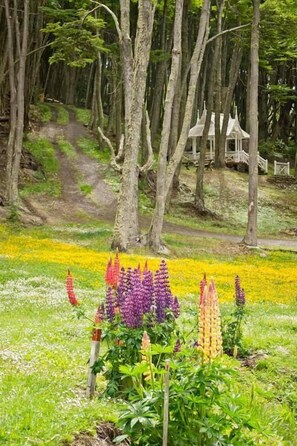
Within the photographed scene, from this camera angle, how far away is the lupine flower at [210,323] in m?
4.73

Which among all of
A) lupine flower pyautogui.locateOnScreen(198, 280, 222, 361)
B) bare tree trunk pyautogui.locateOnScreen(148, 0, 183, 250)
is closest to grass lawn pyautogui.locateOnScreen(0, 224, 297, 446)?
lupine flower pyautogui.locateOnScreen(198, 280, 222, 361)

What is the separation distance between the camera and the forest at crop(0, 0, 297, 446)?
5.02 m

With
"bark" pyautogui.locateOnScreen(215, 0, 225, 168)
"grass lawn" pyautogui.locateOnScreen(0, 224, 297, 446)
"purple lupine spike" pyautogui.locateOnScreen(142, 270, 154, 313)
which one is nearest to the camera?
"grass lawn" pyautogui.locateOnScreen(0, 224, 297, 446)

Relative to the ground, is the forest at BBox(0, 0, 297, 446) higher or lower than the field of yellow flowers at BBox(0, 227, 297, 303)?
higher

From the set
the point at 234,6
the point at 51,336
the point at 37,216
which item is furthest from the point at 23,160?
the point at 51,336

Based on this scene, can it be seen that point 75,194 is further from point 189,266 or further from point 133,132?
point 189,266

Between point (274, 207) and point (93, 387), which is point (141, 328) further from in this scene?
point (274, 207)

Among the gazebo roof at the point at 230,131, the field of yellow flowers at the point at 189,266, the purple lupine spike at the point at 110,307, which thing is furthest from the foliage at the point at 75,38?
the gazebo roof at the point at 230,131

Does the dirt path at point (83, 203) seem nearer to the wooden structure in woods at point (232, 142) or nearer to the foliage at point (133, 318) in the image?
the wooden structure in woods at point (232, 142)

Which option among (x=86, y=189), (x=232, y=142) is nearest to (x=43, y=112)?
(x=86, y=189)

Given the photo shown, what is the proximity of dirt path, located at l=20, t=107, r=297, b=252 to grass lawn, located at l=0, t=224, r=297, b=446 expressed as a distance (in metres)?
3.83

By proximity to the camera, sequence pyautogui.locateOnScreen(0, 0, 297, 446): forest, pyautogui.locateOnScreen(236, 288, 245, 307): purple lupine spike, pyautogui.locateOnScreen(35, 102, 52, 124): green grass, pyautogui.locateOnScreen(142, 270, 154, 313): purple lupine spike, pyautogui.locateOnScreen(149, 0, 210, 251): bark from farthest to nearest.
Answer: pyautogui.locateOnScreen(35, 102, 52, 124): green grass < pyautogui.locateOnScreen(149, 0, 210, 251): bark < pyautogui.locateOnScreen(236, 288, 245, 307): purple lupine spike < pyautogui.locateOnScreen(142, 270, 154, 313): purple lupine spike < pyautogui.locateOnScreen(0, 0, 297, 446): forest

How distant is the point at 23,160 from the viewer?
1389 inches

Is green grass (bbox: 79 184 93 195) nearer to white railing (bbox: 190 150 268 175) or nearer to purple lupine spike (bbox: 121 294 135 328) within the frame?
white railing (bbox: 190 150 268 175)
